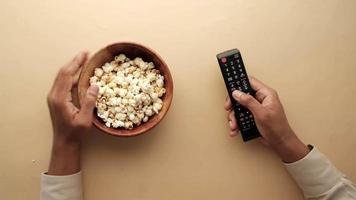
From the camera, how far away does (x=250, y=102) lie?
0.99m

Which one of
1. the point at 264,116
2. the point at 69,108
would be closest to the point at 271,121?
the point at 264,116

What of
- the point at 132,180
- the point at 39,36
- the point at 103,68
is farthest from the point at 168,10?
the point at 132,180

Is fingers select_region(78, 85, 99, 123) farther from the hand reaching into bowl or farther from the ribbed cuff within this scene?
the ribbed cuff

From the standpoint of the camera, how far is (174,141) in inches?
41.8

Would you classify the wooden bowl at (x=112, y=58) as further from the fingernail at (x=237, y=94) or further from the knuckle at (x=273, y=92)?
the knuckle at (x=273, y=92)

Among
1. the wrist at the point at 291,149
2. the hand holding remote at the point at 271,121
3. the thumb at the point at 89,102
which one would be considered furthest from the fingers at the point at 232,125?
the thumb at the point at 89,102

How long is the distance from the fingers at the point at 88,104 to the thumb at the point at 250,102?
355 millimetres

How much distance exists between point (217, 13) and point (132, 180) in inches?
19.6

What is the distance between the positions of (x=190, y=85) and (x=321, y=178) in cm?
41

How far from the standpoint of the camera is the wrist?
1.02 meters

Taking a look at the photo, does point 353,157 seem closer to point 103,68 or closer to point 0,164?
point 103,68

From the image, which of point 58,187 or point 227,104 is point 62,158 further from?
point 227,104

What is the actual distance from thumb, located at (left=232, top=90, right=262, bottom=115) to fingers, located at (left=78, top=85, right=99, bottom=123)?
0.35m

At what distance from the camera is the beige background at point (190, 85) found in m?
1.02
